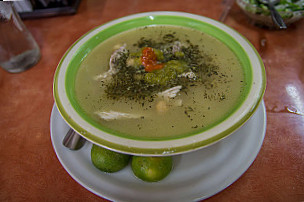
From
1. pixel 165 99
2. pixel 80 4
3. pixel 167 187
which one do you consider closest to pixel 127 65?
pixel 165 99

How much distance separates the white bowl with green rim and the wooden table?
329 mm

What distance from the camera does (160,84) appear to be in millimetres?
1232

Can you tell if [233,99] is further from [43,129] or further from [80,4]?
[80,4]

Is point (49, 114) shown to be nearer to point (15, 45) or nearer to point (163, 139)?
point (15, 45)

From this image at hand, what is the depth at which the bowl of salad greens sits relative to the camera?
172 centimetres

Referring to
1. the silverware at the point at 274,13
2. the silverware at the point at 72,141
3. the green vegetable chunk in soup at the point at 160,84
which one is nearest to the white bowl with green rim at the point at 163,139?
the green vegetable chunk in soup at the point at 160,84

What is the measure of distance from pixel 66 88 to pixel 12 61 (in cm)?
93

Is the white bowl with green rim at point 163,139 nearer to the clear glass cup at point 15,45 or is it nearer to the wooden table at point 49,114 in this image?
the wooden table at point 49,114

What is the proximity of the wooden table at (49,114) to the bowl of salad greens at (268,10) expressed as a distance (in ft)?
0.33

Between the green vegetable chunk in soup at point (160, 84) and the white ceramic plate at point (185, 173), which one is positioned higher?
the green vegetable chunk in soup at point (160, 84)

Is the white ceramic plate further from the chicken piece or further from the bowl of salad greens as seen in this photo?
the bowl of salad greens

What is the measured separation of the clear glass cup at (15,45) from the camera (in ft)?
5.22

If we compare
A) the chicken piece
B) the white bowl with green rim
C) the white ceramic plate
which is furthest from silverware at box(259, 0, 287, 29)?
the chicken piece

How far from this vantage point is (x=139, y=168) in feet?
3.16
